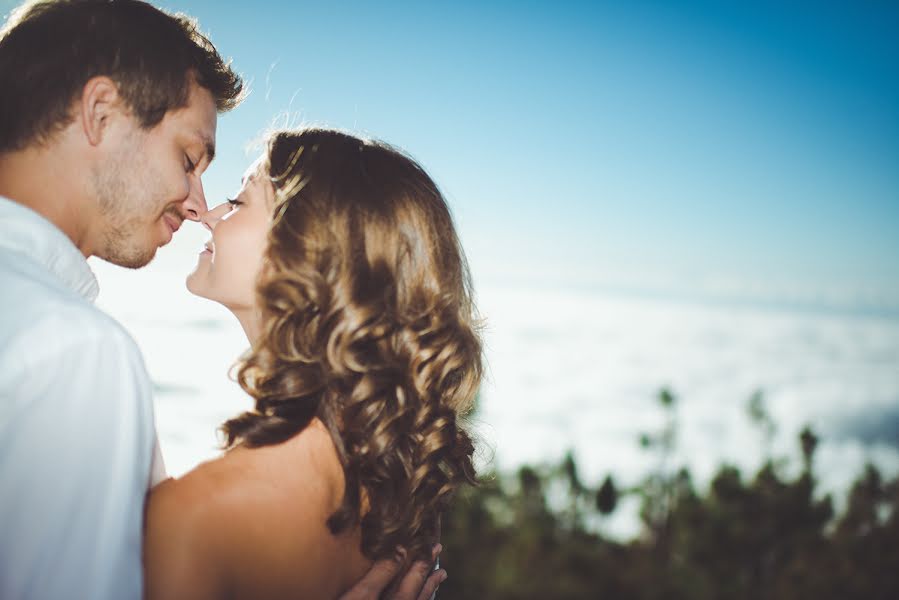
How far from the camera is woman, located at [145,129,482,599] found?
2.38 metres

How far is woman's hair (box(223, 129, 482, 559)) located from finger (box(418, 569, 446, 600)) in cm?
18

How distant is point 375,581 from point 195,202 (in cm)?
241

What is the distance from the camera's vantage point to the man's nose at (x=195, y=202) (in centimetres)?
349

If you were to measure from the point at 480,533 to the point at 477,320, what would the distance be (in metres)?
69.1

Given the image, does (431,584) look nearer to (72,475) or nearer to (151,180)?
(72,475)

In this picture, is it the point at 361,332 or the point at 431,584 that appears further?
the point at 431,584

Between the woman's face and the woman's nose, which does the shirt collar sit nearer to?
the woman's face

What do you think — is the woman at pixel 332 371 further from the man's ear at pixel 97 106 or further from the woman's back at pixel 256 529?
the man's ear at pixel 97 106

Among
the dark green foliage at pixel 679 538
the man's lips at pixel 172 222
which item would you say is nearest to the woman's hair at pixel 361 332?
the man's lips at pixel 172 222

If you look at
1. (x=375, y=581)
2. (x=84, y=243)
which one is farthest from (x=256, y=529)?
(x=84, y=243)

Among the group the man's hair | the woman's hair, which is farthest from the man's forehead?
the man's hair

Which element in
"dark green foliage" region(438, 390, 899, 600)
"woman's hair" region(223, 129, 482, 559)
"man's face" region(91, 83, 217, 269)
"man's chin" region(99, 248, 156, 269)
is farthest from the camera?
"dark green foliage" region(438, 390, 899, 600)

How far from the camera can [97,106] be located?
291 centimetres

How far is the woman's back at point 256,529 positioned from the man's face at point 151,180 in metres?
1.45
